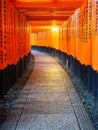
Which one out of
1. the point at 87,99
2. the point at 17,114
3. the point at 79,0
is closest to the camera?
the point at 17,114

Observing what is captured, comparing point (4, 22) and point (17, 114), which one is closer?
point (17, 114)

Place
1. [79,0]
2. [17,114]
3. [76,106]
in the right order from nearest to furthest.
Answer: [17,114] → [76,106] → [79,0]

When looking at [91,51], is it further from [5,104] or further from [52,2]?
[5,104]

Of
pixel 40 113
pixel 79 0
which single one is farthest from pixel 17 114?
pixel 79 0

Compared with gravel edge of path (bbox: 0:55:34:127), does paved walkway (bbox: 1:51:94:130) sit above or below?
above

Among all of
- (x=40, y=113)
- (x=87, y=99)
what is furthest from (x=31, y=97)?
(x=40, y=113)

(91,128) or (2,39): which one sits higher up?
(2,39)

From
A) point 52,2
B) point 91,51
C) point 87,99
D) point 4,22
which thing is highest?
point 52,2

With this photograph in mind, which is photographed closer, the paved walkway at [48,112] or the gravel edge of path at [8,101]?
the paved walkway at [48,112]

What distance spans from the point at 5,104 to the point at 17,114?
5.55ft

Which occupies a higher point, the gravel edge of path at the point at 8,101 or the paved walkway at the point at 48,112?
Answer: the paved walkway at the point at 48,112

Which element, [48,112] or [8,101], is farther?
[8,101]

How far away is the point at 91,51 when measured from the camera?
1237cm

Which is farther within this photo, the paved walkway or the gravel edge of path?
the gravel edge of path
